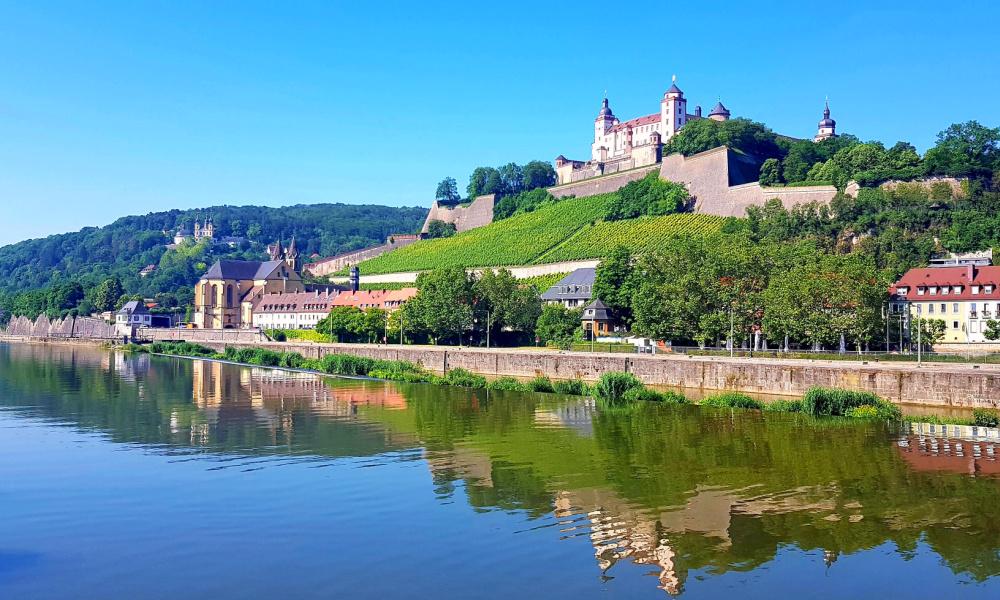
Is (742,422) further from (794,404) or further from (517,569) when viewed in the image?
(517,569)

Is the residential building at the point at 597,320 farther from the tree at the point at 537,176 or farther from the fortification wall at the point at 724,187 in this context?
the tree at the point at 537,176

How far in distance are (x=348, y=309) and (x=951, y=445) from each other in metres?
65.7

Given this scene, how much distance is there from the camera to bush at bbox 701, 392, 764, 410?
3938 centimetres

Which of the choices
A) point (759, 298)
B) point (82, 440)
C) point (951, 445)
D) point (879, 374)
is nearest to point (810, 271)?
point (759, 298)

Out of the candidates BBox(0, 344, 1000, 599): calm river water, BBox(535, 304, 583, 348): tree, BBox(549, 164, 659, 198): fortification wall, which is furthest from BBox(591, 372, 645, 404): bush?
BBox(549, 164, 659, 198): fortification wall

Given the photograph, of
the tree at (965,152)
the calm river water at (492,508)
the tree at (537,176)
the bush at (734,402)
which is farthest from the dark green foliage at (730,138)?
the calm river water at (492,508)

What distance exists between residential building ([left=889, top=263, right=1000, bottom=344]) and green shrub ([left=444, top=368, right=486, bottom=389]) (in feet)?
84.2

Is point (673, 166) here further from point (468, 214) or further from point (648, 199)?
point (468, 214)

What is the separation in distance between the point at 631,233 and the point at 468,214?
4575cm

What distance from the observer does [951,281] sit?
58.6 meters

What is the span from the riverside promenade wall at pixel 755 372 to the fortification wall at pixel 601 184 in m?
62.6

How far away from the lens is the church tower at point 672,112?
13188 centimetres

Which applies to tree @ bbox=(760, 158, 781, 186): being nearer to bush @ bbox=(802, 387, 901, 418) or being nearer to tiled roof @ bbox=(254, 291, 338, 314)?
tiled roof @ bbox=(254, 291, 338, 314)

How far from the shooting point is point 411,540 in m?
19.3
